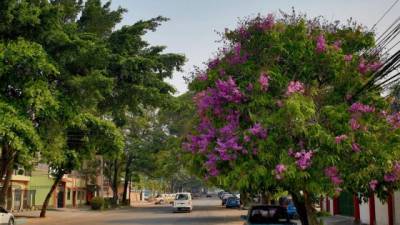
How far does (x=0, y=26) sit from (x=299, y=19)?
14.2 metres

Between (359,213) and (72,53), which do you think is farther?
(359,213)

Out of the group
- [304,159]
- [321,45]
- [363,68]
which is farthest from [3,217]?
[363,68]

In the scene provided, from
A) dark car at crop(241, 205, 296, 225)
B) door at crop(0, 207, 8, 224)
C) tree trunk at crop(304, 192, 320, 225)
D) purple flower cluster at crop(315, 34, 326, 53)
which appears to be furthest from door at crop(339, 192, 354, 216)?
purple flower cluster at crop(315, 34, 326, 53)

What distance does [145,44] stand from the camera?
2892 centimetres

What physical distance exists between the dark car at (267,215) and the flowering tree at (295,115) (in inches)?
62.8

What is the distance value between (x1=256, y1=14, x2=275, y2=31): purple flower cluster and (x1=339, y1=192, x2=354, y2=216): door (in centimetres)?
2272

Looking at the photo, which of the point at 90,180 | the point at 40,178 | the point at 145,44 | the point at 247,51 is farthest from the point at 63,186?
the point at 247,51

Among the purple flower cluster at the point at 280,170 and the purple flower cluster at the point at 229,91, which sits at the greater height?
the purple flower cluster at the point at 229,91

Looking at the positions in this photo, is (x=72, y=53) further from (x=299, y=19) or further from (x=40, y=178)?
(x=40, y=178)

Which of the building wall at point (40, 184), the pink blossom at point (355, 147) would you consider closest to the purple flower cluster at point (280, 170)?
the pink blossom at point (355, 147)

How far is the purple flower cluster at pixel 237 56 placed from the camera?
13828 millimetres

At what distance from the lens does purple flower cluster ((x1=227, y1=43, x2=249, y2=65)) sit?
45.4 feet

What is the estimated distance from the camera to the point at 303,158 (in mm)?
12078

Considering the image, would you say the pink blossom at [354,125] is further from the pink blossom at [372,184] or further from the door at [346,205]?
the door at [346,205]
